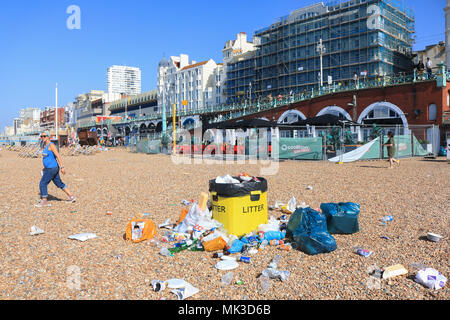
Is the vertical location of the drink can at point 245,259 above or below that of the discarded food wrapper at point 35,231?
below

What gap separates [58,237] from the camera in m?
5.31

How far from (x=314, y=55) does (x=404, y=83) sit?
29792 mm

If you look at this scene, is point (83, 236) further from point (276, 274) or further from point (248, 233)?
point (276, 274)

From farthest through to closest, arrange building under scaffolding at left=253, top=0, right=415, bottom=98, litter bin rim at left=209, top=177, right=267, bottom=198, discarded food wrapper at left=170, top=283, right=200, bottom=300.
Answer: building under scaffolding at left=253, top=0, right=415, bottom=98
litter bin rim at left=209, top=177, right=267, bottom=198
discarded food wrapper at left=170, top=283, right=200, bottom=300

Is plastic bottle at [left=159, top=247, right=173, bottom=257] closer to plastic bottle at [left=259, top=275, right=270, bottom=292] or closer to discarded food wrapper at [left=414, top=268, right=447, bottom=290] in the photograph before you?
plastic bottle at [left=259, top=275, right=270, bottom=292]

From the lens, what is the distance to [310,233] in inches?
184

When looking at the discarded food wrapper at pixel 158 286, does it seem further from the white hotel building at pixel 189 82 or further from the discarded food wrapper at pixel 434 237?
the white hotel building at pixel 189 82

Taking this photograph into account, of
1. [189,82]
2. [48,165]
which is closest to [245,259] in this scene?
[48,165]

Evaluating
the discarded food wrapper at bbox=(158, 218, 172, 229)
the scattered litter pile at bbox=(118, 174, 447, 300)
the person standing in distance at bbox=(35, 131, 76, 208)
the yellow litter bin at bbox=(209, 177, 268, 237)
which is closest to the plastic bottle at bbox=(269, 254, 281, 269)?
the scattered litter pile at bbox=(118, 174, 447, 300)

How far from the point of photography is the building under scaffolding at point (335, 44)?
51.2m

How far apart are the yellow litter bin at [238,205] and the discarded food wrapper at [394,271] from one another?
1944mm

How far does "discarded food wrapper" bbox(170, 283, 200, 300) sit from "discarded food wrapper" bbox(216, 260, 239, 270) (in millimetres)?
615

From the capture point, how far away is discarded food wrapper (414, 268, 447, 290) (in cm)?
352

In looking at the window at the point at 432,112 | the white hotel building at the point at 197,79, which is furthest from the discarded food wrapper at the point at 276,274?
the white hotel building at the point at 197,79
